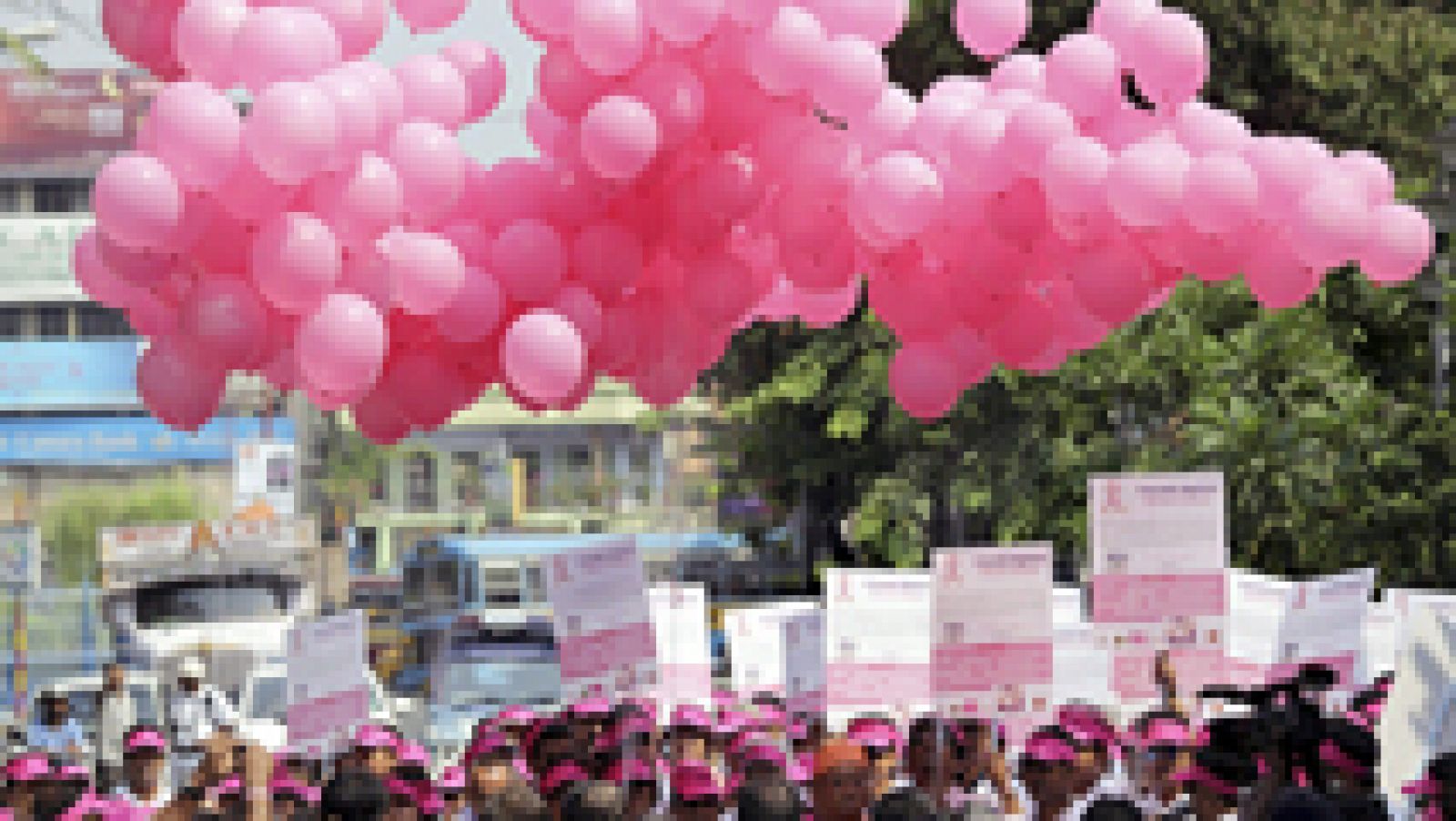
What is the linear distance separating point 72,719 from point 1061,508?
23.6 feet

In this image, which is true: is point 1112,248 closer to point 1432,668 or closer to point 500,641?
point 1432,668

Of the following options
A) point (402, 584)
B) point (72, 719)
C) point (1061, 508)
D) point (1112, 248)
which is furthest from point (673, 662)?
point (402, 584)

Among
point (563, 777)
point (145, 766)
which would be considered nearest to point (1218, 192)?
point (563, 777)

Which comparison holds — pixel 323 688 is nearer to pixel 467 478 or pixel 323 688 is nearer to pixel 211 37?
pixel 211 37

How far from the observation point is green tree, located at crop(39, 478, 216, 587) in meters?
43.0

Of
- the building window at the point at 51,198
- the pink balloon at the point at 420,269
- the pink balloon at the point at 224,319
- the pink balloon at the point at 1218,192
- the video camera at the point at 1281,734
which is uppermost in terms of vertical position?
the building window at the point at 51,198

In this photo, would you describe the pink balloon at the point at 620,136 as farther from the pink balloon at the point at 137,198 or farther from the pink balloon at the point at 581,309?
the pink balloon at the point at 137,198

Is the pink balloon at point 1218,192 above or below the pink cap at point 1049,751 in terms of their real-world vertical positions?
above

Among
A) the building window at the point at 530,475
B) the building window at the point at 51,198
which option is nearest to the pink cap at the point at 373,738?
the building window at the point at 530,475

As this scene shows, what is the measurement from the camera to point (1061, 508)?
1633 cm

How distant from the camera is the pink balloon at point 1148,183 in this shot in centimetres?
457

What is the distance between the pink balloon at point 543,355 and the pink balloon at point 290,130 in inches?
21.0

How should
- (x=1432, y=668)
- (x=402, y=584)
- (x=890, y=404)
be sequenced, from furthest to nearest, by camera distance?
(x=402, y=584), (x=890, y=404), (x=1432, y=668)

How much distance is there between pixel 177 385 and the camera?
4543mm
